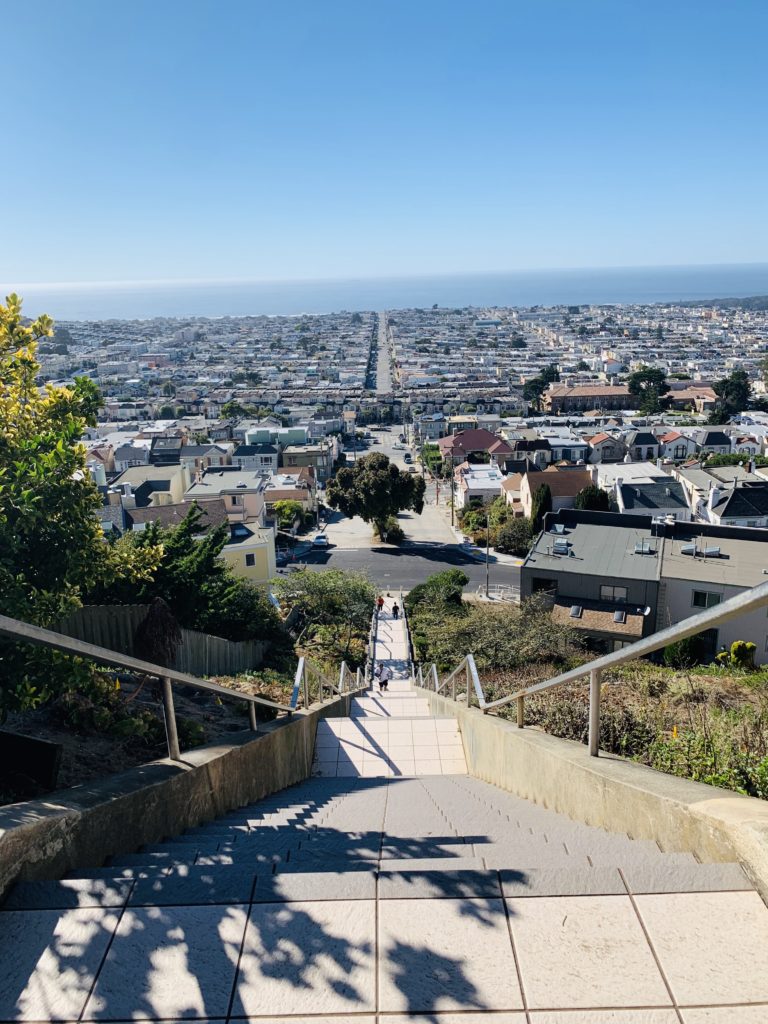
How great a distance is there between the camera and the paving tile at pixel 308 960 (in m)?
2.25

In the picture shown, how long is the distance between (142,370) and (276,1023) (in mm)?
183662

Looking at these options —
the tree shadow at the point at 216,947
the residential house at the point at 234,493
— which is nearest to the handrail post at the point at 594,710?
the tree shadow at the point at 216,947

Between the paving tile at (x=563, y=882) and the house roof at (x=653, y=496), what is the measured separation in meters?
47.1

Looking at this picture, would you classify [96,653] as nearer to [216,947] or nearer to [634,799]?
[216,947]

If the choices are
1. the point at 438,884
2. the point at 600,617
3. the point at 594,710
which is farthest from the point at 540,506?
the point at 438,884

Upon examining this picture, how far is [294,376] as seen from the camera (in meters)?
155

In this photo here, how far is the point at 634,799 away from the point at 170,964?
7.86ft

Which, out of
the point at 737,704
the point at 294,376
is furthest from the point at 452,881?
the point at 294,376

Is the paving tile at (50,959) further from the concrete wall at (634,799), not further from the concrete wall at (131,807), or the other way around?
the concrete wall at (634,799)

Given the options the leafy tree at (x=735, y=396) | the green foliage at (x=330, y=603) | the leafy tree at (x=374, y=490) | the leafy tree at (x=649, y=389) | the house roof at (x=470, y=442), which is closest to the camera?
the green foliage at (x=330, y=603)

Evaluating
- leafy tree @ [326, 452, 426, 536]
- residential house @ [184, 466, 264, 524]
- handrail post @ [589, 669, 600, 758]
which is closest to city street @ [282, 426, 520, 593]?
leafy tree @ [326, 452, 426, 536]

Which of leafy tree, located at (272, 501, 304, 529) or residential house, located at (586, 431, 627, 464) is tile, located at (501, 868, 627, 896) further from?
residential house, located at (586, 431, 627, 464)

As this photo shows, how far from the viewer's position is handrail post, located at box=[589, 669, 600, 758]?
4219 millimetres

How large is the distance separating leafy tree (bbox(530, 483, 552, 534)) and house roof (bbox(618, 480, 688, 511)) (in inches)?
194
